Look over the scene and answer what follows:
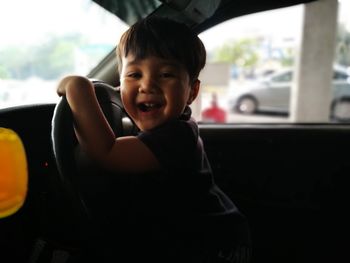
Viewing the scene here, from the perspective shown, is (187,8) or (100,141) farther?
(187,8)

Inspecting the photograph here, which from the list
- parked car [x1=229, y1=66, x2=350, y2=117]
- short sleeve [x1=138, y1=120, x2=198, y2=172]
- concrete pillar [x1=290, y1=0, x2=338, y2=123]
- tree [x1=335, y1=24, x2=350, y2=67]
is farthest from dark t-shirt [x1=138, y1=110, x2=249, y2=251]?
parked car [x1=229, y1=66, x2=350, y2=117]

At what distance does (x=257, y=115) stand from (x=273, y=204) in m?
7.39

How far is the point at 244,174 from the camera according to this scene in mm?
2256

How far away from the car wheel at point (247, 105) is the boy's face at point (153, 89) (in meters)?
8.64

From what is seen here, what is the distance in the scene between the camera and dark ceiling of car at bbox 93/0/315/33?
63.7 inches

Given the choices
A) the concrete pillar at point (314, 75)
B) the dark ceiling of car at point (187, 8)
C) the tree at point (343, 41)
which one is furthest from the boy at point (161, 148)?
the concrete pillar at point (314, 75)

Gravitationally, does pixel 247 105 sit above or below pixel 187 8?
below

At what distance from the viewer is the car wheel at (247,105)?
9648 mm

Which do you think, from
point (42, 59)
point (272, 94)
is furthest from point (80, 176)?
point (272, 94)

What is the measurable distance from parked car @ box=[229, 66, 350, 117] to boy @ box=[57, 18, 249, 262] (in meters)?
6.71

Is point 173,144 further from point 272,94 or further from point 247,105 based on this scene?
point 247,105

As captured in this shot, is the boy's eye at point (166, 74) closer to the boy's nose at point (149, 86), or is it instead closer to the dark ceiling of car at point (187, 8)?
the boy's nose at point (149, 86)

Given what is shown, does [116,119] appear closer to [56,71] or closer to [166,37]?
[166,37]

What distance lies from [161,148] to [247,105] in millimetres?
8921
